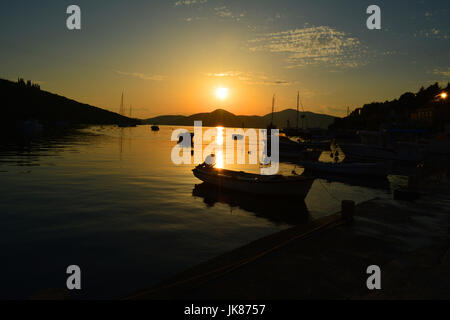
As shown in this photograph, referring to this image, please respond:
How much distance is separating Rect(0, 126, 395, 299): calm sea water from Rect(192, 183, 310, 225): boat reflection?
0.22ft

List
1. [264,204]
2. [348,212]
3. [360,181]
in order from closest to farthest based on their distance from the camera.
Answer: [348,212]
[264,204]
[360,181]

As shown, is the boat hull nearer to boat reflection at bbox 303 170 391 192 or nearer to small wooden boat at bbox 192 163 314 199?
small wooden boat at bbox 192 163 314 199

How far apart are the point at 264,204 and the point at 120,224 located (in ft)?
32.0

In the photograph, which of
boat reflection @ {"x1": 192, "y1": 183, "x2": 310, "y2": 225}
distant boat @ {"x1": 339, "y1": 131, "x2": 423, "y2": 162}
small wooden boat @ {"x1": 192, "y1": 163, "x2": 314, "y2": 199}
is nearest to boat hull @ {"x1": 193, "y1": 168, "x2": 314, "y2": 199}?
small wooden boat @ {"x1": 192, "y1": 163, "x2": 314, "y2": 199}

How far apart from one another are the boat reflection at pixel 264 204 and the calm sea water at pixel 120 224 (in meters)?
0.07

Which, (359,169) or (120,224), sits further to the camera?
(359,169)

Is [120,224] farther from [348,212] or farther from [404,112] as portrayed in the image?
[404,112]

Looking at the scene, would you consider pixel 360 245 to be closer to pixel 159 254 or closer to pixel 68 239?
pixel 159 254

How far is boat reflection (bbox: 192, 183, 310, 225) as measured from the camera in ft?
58.0

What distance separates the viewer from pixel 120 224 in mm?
15234

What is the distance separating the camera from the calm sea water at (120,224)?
989cm

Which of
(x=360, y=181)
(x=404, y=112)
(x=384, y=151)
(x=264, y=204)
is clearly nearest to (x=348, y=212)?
(x=264, y=204)
